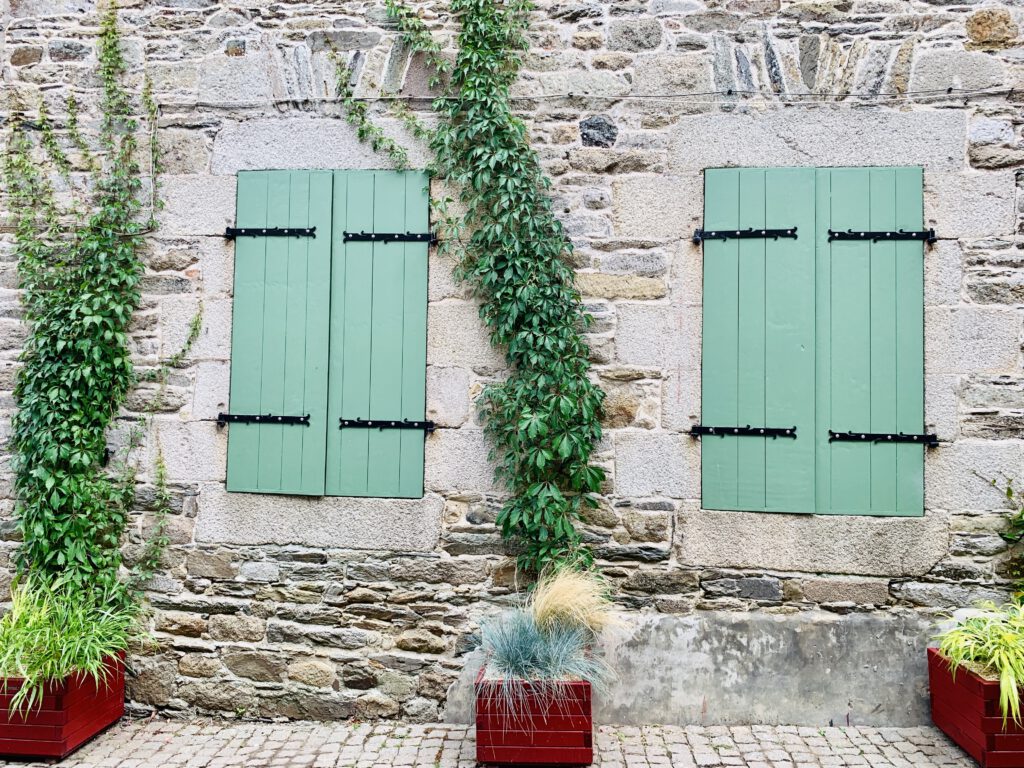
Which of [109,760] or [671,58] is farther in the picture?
[671,58]

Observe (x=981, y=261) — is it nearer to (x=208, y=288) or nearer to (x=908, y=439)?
(x=908, y=439)

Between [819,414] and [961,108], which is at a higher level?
[961,108]

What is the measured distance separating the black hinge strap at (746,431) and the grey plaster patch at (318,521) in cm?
136

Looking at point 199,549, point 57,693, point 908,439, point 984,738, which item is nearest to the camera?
point 984,738

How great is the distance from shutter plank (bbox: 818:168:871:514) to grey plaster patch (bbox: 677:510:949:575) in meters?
0.12

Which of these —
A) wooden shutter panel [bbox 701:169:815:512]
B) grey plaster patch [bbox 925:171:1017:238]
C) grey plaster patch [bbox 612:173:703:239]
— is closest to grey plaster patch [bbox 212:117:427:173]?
grey plaster patch [bbox 612:173:703:239]

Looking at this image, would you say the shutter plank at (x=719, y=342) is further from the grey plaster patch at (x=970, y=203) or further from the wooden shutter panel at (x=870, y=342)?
the grey plaster patch at (x=970, y=203)

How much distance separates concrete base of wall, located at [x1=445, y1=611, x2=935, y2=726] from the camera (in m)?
3.49

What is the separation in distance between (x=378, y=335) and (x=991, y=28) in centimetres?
344

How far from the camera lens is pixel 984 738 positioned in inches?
118

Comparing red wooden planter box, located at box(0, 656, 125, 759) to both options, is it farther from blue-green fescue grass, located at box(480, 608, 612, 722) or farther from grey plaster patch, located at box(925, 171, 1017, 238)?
grey plaster patch, located at box(925, 171, 1017, 238)

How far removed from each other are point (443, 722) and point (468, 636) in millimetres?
446

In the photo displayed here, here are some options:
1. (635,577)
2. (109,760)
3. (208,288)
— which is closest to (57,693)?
(109,760)

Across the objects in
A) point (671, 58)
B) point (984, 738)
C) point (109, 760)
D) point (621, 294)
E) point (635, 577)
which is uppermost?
point (671, 58)
